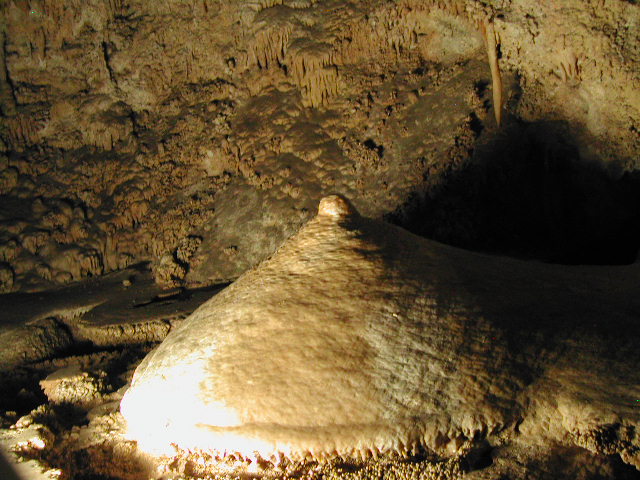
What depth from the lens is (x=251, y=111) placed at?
10031 millimetres

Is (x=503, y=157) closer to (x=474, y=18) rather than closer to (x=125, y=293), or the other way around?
(x=474, y=18)

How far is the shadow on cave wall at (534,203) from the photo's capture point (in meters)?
6.97

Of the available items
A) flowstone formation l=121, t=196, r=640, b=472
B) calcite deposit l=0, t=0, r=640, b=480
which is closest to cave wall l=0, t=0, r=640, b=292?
calcite deposit l=0, t=0, r=640, b=480

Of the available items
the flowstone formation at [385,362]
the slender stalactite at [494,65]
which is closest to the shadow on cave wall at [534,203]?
the slender stalactite at [494,65]

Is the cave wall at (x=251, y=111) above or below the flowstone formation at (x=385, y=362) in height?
above

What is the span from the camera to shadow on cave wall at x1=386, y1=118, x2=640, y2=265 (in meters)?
6.97

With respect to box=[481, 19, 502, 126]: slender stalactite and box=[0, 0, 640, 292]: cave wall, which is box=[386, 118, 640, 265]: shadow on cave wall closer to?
box=[0, 0, 640, 292]: cave wall

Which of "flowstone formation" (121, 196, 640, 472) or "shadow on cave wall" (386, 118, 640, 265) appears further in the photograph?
"shadow on cave wall" (386, 118, 640, 265)

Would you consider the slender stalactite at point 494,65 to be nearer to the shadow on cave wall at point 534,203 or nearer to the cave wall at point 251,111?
the cave wall at point 251,111

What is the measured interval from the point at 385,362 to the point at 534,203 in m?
5.07

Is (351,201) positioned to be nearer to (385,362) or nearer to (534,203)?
(534,203)

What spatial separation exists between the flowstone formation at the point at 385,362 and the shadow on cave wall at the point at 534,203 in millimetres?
3291

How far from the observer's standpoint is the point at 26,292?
31.1ft

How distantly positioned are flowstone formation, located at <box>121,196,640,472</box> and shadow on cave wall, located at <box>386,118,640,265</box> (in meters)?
3.29
